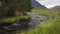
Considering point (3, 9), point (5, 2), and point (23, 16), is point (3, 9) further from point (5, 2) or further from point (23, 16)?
point (23, 16)

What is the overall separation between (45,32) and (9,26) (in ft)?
25.7

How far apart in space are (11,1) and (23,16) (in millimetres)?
1715

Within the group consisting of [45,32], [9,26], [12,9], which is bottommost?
[9,26]

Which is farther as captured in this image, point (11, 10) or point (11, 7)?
point (11, 7)

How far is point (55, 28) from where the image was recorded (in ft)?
15.8

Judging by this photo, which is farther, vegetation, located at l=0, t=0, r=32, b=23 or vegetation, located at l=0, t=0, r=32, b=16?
vegetation, located at l=0, t=0, r=32, b=16

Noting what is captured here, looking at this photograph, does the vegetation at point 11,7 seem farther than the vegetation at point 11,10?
Yes

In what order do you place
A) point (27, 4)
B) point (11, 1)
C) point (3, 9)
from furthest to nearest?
point (27, 4) < point (11, 1) < point (3, 9)

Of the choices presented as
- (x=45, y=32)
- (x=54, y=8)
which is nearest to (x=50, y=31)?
A: (x=45, y=32)

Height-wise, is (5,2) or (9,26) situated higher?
(5,2)

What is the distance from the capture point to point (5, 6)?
44.4 feet

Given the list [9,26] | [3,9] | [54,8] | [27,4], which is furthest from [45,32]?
[27,4]

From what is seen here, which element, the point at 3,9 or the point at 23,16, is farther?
the point at 23,16

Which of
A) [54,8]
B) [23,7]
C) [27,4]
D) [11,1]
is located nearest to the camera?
[54,8]
